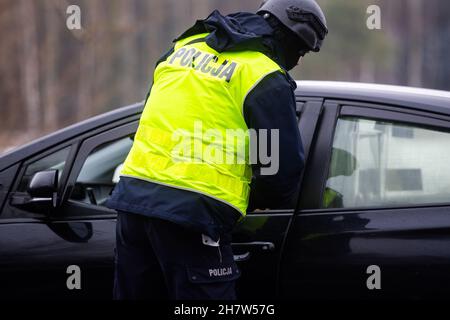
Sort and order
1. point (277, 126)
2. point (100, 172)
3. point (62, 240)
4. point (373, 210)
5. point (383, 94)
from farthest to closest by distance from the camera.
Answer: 1. point (100, 172)
2. point (62, 240)
3. point (383, 94)
4. point (373, 210)
5. point (277, 126)

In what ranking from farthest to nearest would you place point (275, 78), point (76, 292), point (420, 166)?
point (76, 292) → point (420, 166) → point (275, 78)

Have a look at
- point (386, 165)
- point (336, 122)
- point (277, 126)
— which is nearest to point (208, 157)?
point (277, 126)

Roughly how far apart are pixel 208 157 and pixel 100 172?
4.56 ft

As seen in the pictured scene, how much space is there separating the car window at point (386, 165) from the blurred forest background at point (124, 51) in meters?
16.3

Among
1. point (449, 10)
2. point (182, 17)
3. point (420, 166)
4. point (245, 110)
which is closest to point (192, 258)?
point (245, 110)

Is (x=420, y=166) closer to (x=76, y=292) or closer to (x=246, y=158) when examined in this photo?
(x=246, y=158)

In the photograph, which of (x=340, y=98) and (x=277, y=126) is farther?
(x=340, y=98)

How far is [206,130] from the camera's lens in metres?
2.47

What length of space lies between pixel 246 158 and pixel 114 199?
18.7 inches

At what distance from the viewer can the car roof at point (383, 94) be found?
9.23 ft

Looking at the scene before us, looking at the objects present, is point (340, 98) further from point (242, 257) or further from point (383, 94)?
point (242, 257)

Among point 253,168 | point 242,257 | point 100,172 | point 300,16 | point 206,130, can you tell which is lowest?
point 242,257

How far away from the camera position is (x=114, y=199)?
8.37ft

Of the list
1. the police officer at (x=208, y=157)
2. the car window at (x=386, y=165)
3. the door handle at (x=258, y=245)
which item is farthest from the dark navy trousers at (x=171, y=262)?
the car window at (x=386, y=165)
